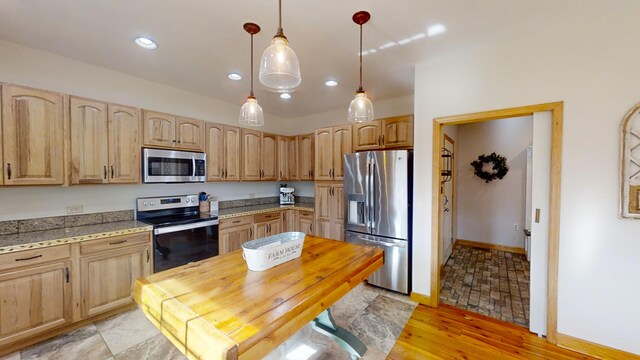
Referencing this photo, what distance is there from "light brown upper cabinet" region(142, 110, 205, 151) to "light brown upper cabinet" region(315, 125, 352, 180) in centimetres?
170

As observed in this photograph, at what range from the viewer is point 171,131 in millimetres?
3098

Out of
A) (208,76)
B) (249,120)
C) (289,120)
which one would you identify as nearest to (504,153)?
(289,120)

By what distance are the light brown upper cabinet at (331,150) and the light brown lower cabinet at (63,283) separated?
7.82 feet

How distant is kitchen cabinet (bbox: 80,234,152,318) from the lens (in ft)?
→ 7.53

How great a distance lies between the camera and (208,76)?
9.93 feet

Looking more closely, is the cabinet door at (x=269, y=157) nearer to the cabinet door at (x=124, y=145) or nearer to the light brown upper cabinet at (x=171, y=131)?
the light brown upper cabinet at (x=171, y=131)

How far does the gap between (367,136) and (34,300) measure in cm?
372

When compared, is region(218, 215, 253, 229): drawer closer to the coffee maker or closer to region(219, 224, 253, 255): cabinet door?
region(219, 224, 253, 255): cabinet door

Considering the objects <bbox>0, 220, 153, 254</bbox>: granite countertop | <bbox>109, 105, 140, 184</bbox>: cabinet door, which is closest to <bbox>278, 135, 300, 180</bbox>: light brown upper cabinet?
<bbox>109, 105, 140, 184</bbox>: cabinet door

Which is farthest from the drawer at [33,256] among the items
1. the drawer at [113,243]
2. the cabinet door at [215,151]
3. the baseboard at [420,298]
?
the baseboard at [420,298]

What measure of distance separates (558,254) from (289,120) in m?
4.51

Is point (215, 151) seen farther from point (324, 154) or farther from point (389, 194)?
point (389, 194)

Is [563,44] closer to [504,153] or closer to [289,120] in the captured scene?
[504,153]

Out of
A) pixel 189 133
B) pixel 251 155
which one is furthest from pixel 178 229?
pixel 251 155
